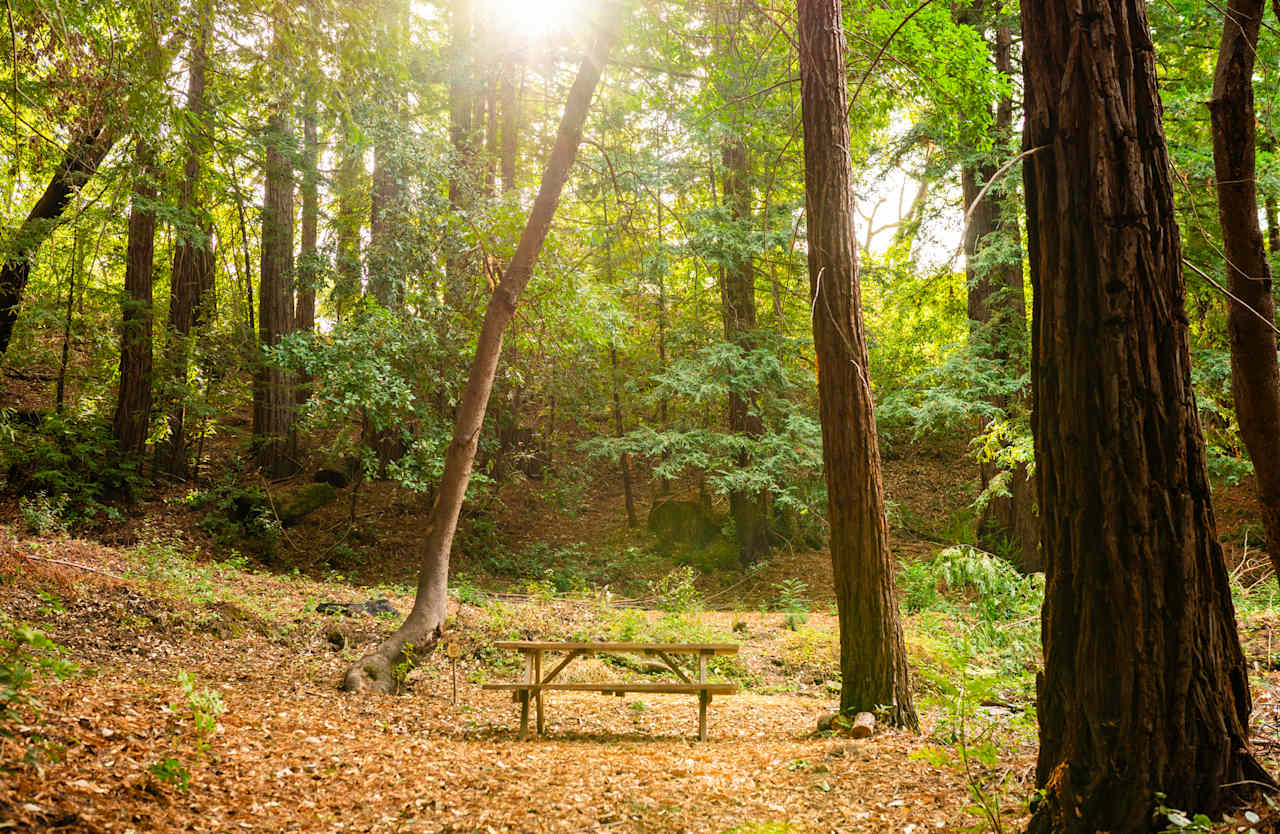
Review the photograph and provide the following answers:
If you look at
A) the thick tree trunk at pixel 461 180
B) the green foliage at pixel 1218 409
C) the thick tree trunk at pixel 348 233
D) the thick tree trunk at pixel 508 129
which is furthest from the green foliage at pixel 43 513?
the green foliage at pixel 1218 409

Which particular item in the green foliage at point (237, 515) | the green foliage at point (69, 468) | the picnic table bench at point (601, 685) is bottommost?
the picnic table bench at point (601, 685)

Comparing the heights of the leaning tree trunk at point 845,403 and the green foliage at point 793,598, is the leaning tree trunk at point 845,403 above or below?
above

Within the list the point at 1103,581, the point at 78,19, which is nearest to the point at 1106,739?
the point at 1103,581

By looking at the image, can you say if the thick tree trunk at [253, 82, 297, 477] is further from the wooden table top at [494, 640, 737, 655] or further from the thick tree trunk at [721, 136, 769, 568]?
the wooden table top at [494, 640, 737, 655]

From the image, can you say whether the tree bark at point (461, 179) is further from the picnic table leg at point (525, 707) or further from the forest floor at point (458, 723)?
the picnic table leg at point (525, 707)

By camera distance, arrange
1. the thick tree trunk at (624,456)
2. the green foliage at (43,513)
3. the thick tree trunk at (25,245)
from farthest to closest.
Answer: the thick tree trunk at (624,456), the thick tree trunk at (25,245), the green foliage at (43,513)

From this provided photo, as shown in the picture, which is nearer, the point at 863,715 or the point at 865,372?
the point at 863,715

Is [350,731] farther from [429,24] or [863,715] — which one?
[429,24]

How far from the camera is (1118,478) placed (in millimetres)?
2461

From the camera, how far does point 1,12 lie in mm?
6234

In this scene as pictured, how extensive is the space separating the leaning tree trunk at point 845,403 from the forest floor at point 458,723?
1.40ft

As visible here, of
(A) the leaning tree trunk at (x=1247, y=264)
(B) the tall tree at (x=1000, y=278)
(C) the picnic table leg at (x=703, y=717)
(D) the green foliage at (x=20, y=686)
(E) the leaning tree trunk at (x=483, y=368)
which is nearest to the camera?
(D) the green foliage at (x=20, y=686)

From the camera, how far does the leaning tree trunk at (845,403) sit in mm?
4891

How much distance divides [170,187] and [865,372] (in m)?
9.82
